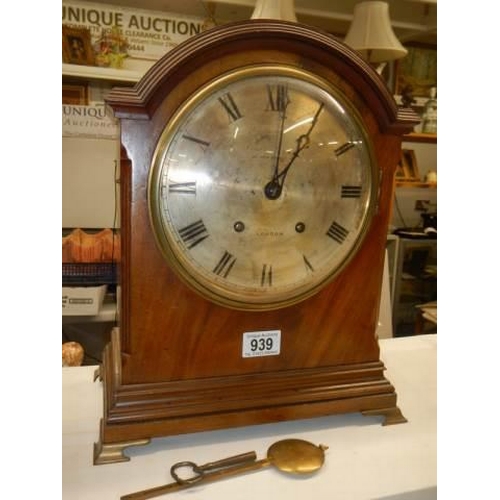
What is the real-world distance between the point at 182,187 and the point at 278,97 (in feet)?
0.56

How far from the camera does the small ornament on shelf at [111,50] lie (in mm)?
1909

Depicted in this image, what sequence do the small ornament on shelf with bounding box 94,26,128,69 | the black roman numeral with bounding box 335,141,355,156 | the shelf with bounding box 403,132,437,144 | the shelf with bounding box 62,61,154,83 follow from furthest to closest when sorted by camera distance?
the shelf with bounding box 403,132,437,144 < the small ornament on shelf with bounding box 94,26,128,69 < the shelf with bounding box 62,61,154,83 < the black roman numeral with bounding box 335,141,355,156

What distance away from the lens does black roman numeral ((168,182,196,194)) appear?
0.60m

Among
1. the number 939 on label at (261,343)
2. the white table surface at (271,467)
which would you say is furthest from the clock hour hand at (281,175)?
the white table surface at (271,467)

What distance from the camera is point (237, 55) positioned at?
1.97 ft

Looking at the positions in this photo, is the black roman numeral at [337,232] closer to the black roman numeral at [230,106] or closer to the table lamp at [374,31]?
the black roman numeral at [230,106]

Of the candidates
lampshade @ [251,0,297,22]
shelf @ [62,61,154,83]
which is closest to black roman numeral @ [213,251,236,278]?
lampshade @ [251,0,297,22]

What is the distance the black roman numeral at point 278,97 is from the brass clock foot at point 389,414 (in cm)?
45

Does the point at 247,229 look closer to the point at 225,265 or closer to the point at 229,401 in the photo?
the point at 225,265

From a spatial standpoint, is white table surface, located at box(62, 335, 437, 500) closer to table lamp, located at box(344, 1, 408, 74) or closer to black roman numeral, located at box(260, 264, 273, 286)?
black roman numeral, located at box(260, 264, 273, 286)

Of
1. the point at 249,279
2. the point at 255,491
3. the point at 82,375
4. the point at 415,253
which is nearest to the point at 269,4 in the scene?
the point at 249,279

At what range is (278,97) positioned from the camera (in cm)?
62
